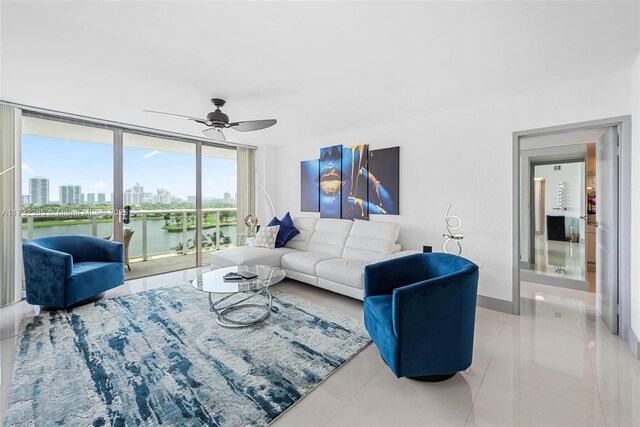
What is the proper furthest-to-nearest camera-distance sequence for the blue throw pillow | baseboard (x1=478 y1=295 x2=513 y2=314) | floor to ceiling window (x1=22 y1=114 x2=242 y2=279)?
the blue throw pillow → floor to ceiling window (x1=22 y1=114 x2=242 y2=279) → baseboard (x1=478 y1=295 x2=513 y2=314)

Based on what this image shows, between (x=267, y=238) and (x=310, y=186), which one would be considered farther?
(x=310, y=186)

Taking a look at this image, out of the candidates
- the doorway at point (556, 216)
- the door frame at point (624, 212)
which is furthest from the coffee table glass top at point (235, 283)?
the doorway at point (556, 216)

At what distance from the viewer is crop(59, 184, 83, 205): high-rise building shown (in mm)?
3936

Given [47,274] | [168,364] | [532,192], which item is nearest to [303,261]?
[168,364]

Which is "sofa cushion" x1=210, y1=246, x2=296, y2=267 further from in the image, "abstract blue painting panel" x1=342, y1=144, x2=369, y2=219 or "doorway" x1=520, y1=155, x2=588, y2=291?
"doorway" x1=520, y1=155, x2=588, y2=291

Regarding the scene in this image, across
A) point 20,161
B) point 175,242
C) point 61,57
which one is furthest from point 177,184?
point 61,57

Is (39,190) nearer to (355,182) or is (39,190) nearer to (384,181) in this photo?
(355,182)

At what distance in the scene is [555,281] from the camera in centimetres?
406

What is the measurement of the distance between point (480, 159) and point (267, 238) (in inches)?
130

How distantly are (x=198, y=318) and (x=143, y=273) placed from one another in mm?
2413

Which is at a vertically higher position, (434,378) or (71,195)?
(71,195)

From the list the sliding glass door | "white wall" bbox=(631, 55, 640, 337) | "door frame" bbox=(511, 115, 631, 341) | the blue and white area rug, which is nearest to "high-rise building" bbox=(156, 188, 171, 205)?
the sliding glass door

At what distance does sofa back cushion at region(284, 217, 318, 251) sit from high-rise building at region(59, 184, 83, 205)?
318cm

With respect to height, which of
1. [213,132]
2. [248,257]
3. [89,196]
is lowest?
[248,257]
